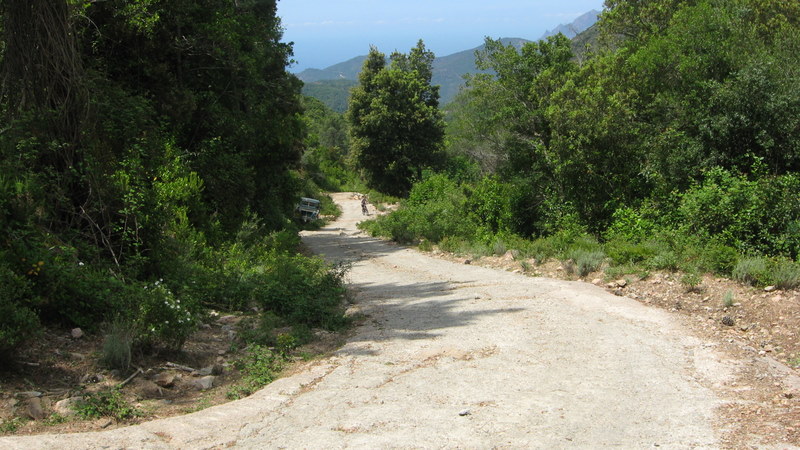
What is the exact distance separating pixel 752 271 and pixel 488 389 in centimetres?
661

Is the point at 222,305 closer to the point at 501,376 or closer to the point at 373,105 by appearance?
the point at 501,376

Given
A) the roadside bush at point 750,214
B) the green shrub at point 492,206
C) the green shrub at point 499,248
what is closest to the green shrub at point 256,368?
the roadside bush at point 750,214

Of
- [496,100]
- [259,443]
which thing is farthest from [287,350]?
[496,100]

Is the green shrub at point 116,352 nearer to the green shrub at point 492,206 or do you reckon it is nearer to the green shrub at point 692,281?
the green shrub at point 692,281

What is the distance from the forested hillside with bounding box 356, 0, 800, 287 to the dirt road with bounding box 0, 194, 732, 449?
11.5ft

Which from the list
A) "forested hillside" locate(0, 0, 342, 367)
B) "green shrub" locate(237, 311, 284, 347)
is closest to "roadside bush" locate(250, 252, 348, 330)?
"forested hillside" locate(0, 0, 342, 367)

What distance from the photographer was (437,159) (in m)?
48.7

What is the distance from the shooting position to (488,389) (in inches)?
255

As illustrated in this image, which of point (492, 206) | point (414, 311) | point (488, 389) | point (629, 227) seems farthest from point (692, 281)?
point (492, 206)

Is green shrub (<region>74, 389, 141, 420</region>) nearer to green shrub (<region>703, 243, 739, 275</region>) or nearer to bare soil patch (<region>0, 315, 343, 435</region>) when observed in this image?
bare soil patch (<region>0, 315, 343, 435</region>)

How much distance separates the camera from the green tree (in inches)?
1852

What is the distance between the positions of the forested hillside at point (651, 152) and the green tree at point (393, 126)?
70.2 feet

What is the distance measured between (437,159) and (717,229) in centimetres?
3595

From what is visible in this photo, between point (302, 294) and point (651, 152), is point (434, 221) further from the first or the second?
point (302, 294)
